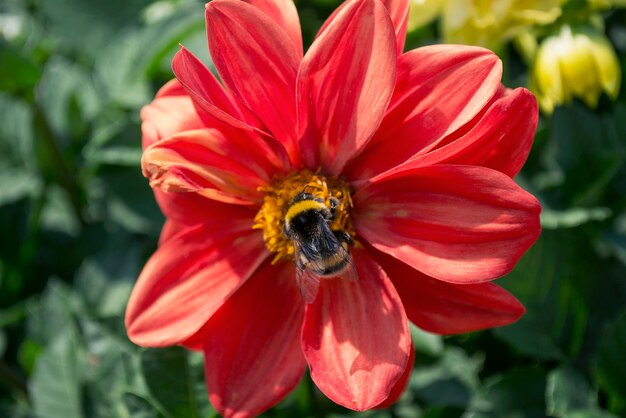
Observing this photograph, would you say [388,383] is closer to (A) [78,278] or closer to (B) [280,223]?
(B) [280,223]

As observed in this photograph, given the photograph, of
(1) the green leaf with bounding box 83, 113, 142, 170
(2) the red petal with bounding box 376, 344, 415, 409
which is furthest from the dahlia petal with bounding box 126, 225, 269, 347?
(1) the green leaf with bounding box 83, 113, 142, 170

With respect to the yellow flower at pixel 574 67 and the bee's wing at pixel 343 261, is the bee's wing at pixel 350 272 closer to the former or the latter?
the bee's wing at pixel 343 261

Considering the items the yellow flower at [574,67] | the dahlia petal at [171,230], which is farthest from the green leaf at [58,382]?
the yellow flower at [574,67]

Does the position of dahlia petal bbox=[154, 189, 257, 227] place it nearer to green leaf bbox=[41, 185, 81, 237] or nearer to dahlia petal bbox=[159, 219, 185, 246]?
dahlia petal bbox=[159, 219, 185, 246]

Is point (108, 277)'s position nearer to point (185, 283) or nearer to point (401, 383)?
point (185, 283)

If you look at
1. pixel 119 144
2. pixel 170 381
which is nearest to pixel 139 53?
pixel 119 144

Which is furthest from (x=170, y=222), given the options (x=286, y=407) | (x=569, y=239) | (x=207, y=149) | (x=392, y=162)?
(x=569, y=239)
